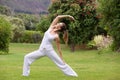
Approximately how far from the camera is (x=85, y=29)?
37.2 metres

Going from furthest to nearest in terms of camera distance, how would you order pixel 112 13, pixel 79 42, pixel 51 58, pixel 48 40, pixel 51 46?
1. pixel 79 42
2. pixel 112 13
3. pixel 51 58
4. pixel 51 46
5. pixel 48 40

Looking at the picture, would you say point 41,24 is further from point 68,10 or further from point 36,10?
point 36,10

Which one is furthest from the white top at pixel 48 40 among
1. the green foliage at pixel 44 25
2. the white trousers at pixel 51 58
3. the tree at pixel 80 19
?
the green foliage at pixel 44 25

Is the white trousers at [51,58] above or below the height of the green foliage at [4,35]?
above

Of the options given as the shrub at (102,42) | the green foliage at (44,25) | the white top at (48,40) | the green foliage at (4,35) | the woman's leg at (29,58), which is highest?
the white top at (48,40)

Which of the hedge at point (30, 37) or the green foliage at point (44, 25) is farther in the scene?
the hedge at point (30, 37)

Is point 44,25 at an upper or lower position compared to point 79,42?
upper

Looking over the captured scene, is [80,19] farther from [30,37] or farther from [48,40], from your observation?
[48,40]

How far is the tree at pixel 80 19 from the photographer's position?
36.5 m

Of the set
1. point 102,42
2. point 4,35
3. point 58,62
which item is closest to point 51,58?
point 58,62

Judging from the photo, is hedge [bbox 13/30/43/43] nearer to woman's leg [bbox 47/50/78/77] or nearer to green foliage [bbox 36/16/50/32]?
green foliage [bbox 36/16/50/32]

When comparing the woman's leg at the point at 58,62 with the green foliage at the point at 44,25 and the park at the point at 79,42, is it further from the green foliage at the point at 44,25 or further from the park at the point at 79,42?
the green foliage at the point at 44,25

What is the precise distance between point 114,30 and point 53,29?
366 cm

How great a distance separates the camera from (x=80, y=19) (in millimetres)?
37125
